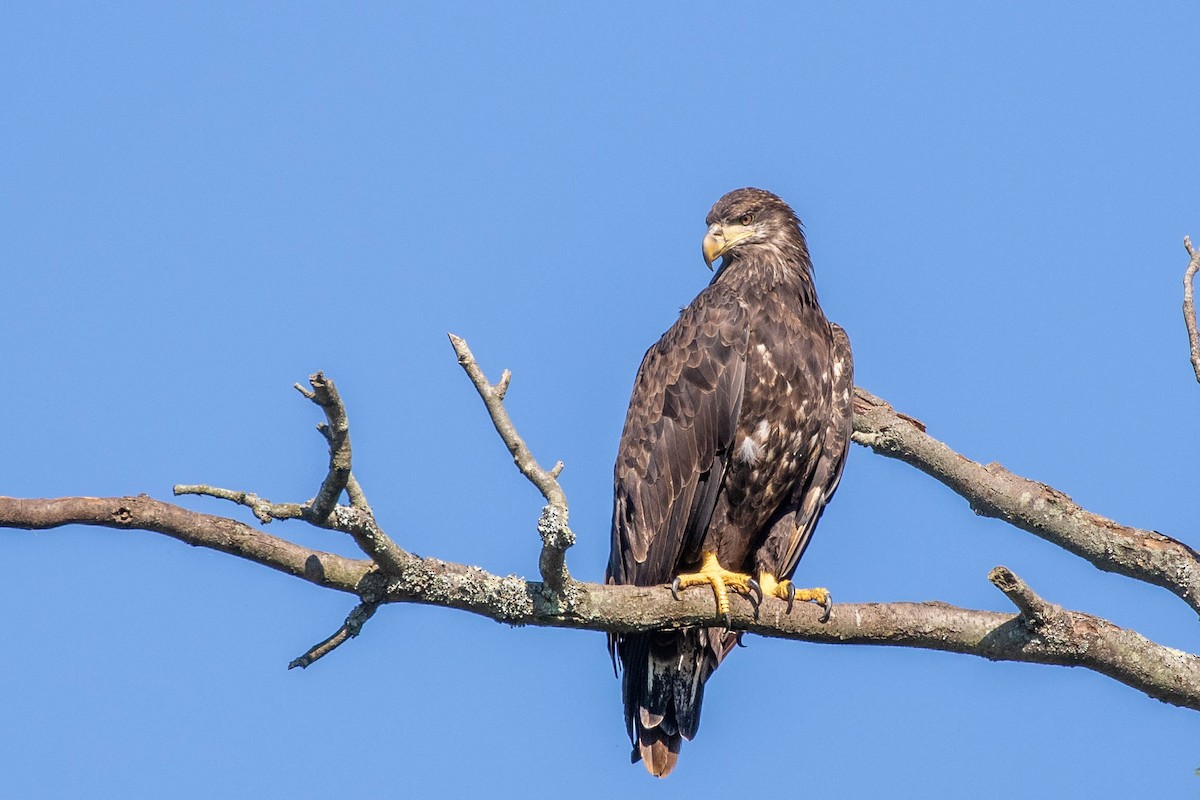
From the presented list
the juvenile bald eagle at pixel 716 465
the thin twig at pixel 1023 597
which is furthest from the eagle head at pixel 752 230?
the thin twig at pixel 1023 597

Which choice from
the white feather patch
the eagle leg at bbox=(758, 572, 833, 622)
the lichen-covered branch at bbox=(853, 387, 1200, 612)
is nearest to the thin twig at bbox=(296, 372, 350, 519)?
the eagle leg at bbox=(758, 572, 833, 622)

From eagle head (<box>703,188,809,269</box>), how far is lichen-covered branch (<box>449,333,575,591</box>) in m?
3.07

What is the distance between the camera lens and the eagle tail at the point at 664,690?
6.12 metres

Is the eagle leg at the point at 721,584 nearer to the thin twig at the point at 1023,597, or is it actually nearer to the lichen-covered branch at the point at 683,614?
the lichen-covered branch at the point at 683,614

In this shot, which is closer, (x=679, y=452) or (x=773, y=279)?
(x=679, y=452)

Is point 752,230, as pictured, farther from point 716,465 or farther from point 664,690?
point 664,690

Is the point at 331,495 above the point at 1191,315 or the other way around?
the other way around

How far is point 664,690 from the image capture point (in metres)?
6.13

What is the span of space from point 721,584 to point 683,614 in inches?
14.8

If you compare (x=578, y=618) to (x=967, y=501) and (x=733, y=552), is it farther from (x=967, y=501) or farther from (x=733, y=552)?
(x=967, y=501)

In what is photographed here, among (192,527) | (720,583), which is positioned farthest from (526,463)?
(720,583)

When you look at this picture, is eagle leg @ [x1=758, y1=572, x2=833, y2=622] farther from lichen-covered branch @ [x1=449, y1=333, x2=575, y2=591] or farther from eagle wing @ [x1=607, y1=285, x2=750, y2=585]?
lichen-covered branch @ [x1=449, y1=333, x2=575, y2=591]

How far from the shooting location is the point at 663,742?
20.3 ft

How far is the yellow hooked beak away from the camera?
23.6ft
